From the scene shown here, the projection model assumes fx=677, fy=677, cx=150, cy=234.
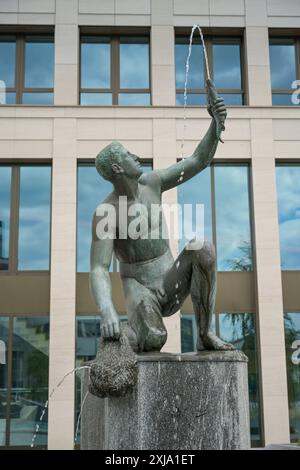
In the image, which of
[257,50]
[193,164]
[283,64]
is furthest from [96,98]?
[193,164]

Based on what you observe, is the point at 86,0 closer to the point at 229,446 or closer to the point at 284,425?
the point at 284,425

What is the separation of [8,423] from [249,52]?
11.5m

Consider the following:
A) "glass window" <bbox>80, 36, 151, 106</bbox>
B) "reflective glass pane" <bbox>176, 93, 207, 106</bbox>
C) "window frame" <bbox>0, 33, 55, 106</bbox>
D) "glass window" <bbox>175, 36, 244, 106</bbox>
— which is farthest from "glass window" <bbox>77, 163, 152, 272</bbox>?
"glass window" <bbox>175, 36, 244, 106</bbox>

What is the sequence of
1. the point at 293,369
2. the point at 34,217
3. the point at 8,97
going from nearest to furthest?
the point at 293,369
the point at 34,217
the point at 8,97

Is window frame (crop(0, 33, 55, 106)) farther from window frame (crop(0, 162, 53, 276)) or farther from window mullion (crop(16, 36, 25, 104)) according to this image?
window frame (crop(0, 162, 53, 276))

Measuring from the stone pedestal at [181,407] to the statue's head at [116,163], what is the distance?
55.2 inches

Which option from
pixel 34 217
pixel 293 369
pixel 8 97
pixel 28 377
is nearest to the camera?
pixel 28 377

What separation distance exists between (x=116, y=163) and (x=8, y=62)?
1465 cm

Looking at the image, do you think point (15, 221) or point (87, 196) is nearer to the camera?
point (15, 221)

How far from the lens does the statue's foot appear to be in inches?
192

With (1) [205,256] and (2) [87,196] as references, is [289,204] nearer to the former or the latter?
(2) [87,196]

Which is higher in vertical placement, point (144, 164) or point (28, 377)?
point (144, 164)

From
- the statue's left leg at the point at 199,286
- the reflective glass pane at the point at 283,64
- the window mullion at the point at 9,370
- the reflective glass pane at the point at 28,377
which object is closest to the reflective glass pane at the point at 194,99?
the reflective glass pane at the point at 283,64

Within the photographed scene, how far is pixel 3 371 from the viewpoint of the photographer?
16.9 meters
